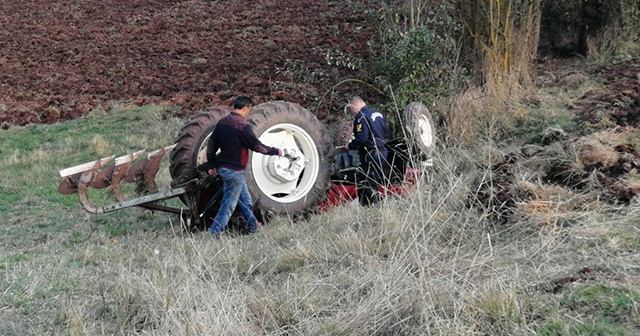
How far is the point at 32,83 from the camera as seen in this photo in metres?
21.5

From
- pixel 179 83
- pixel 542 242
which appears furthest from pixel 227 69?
pixel 542 242

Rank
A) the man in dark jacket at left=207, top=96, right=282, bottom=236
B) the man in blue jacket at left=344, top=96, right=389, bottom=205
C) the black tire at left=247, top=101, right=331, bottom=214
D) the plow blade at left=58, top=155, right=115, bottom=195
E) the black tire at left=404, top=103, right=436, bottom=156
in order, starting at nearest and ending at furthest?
the plow blade at left=58, top=155, right=115, bottom=195, the man in dark jacket at left=207, top=96, right=282, bottom=236, the black tire at left=247, top=101, right=331, bottom=214, the man in blue jacket at left=344, top=96, right=389, bottom=205, the black tire at left=404, top=103, right=436, bottom=156

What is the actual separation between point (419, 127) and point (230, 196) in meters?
2.34

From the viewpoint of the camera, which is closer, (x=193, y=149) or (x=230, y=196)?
(x=230, y=196)

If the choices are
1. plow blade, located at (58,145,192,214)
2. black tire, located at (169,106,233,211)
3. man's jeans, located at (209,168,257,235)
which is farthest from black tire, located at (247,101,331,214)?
plow blade, located at (58,145,192,214)

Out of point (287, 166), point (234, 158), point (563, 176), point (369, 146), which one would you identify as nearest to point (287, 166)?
point (287, 166)

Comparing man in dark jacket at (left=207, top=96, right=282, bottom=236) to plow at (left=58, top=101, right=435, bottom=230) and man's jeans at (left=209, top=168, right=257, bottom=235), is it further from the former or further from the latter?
plow at (left=58, top=101, right=435, bottom=230)

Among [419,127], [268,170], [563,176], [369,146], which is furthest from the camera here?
[419,127]

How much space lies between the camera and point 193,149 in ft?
25.6

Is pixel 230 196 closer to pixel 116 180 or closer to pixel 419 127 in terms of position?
pixel 116 180

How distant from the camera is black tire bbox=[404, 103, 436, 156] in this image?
813cm

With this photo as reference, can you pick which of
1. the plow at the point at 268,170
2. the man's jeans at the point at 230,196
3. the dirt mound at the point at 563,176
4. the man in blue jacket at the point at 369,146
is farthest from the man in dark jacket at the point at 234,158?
the dirt mound at the point at 563,176

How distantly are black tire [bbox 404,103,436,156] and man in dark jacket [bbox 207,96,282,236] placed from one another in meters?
1.61

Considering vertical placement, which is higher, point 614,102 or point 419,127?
point 419,127
